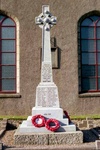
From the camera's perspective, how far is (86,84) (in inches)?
485

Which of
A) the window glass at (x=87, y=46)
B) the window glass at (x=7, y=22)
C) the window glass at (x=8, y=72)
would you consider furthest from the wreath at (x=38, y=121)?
the window glass at (x=7, y=22)

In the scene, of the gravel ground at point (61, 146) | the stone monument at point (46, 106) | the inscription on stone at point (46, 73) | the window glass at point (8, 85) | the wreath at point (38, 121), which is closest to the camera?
the gravel ground at point (61, 146)

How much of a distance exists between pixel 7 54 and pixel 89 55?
12.2 ft

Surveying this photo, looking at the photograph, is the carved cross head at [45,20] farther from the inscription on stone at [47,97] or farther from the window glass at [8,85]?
the window glass at [8,85]

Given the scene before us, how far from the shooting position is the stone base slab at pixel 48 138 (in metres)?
7.56

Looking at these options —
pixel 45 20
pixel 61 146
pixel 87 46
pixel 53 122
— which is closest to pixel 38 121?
pixel 53 122

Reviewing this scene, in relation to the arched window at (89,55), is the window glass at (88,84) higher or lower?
lower

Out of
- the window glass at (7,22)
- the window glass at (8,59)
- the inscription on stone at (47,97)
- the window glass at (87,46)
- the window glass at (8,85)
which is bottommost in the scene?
the inscription on stone at (47,97)

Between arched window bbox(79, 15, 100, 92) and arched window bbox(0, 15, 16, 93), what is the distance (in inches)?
121

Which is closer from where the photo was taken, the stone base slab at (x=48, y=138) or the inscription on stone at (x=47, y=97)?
the stone base slab at (x=48, y=138)

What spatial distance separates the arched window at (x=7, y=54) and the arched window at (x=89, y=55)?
3.07 m

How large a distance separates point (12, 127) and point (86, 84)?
155 inches

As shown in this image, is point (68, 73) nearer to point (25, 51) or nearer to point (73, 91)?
point (73, 91)

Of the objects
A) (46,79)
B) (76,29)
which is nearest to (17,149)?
(46,79)
